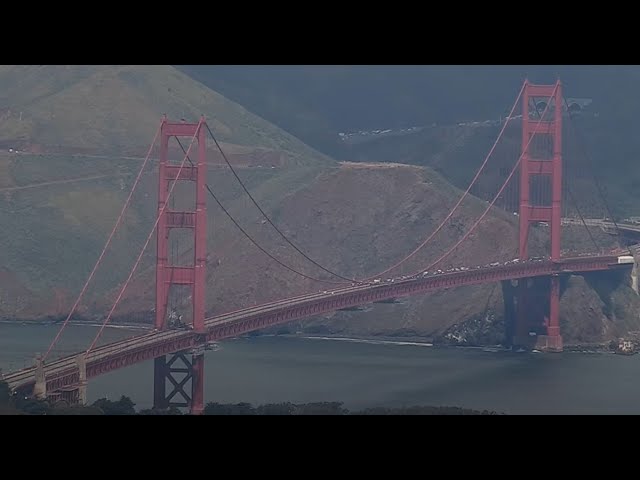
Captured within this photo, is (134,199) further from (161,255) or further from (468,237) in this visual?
(161,255)

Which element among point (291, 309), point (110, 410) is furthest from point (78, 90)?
point (110, 410)

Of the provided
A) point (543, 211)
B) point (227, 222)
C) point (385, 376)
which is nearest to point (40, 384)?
point (385, 376)

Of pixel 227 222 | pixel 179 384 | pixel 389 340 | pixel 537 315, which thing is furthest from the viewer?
pixel 227 222

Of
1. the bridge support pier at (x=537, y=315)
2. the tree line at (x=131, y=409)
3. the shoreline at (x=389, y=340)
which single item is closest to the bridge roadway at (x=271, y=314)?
the bridge support pier at (x=537, y=315)

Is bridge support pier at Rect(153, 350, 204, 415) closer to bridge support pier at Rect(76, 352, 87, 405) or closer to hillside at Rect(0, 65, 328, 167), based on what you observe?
bridge support pier at Rect(76, 352, 87, 405)

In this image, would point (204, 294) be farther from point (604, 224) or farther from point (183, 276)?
point (604, 224)

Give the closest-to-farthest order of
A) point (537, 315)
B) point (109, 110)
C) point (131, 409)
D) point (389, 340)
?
point (131, 409), point (537, 315), point (389, 340), point (109, 110)
